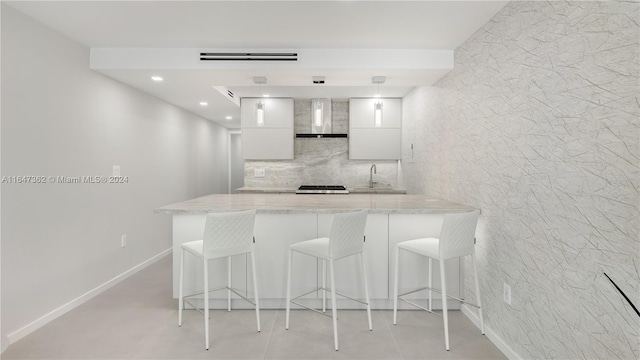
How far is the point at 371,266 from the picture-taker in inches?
111

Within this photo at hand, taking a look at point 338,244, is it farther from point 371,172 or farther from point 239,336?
point 371,172

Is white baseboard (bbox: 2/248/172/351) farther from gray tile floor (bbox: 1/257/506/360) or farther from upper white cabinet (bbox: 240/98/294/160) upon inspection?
upper white cabinet (bbox: 240/98/294/160)

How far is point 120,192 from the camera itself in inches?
144

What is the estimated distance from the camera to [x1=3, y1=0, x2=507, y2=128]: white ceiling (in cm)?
227

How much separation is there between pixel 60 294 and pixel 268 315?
1.78 metres

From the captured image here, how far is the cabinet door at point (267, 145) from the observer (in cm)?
514

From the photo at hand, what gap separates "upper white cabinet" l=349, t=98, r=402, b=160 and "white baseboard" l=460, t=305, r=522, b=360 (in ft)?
9.28

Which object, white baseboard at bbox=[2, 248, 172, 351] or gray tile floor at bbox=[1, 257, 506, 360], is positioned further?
white baseboard at bbox=[2, 248, 172, 351]

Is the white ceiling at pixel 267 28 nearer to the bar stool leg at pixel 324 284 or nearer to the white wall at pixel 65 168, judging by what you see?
the white wall at pixel 65 168

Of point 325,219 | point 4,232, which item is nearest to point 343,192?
point 325,219

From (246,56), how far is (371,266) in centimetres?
222

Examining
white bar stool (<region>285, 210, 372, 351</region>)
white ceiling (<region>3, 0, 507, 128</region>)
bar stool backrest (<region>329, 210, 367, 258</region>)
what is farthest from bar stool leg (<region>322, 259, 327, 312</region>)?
white ceiling (<region>3, 0, 507, 128</region>)

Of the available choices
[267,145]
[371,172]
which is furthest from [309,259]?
[371,172]

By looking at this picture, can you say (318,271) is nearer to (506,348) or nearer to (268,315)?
(268,315)
